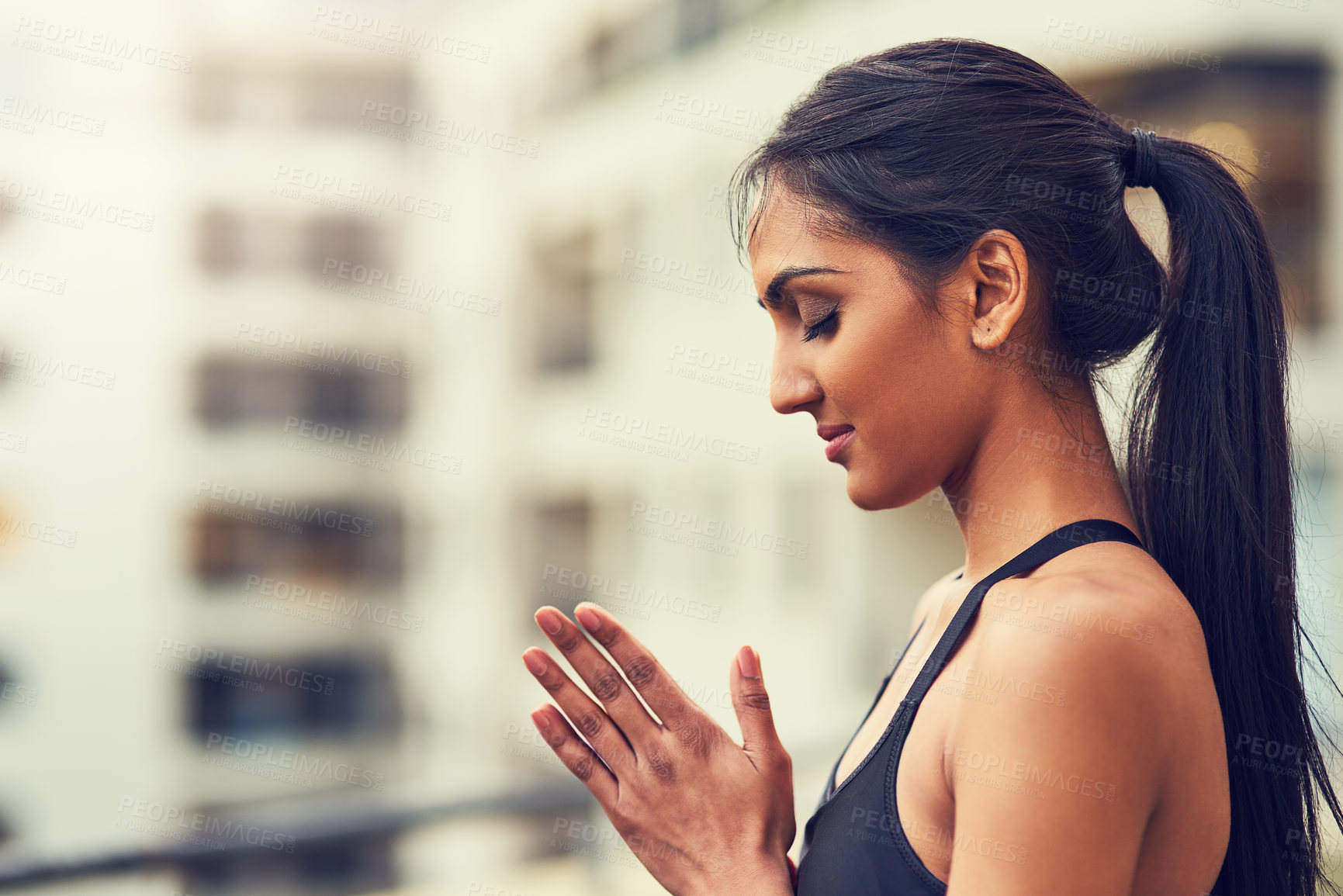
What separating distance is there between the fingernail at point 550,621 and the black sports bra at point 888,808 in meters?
0.36

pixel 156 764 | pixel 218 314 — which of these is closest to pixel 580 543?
pixel 218 314

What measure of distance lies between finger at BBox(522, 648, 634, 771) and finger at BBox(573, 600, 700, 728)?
5 cm

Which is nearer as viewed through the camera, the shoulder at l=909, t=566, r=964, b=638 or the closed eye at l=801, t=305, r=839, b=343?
the closed eye at l=801, t=305, r=839, b=343

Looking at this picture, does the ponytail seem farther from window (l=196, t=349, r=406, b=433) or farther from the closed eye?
window (l=196, t=349, r=406, b=433)

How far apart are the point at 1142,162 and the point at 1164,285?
0.14 m

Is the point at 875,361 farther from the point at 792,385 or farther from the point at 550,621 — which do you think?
the point at 550,621

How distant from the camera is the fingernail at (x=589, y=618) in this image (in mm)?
1164

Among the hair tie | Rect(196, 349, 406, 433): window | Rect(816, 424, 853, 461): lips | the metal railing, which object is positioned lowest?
the metal railing

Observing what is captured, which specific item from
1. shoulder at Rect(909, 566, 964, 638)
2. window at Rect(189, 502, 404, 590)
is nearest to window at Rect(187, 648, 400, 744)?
window at Rect(189, 502, 404, 590)

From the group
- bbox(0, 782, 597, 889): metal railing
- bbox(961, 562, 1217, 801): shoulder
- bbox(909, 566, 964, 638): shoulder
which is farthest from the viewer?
bbox(0, 782, 597, 889): metal railing

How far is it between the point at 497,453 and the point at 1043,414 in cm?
2640

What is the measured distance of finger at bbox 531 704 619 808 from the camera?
1239 millimetres

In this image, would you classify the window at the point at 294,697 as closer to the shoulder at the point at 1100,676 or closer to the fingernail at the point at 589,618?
the fingernail at the point at 589,618

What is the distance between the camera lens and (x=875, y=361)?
113 centimetres
